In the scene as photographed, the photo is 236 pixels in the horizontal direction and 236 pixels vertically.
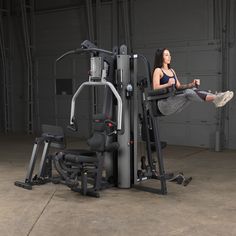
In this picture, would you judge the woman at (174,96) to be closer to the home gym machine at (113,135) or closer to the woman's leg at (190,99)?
the woman's leg at (190,99)

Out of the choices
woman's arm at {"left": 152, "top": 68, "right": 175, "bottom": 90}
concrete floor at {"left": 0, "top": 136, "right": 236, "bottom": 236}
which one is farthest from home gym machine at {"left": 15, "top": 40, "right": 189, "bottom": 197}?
concrete floor at {"left": 0, "top": 136, "right": 236, "bottom": 236}

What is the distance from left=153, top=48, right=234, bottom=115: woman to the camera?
15.0ft

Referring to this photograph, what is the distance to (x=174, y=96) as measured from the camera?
484 cm

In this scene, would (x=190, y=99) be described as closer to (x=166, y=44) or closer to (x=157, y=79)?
(x=157, y=79)

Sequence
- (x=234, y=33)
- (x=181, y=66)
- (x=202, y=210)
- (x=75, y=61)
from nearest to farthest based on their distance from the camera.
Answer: (x=202, y=210) < (x=234, y=33) < (x=181, y=66) < (x=75, y=61)

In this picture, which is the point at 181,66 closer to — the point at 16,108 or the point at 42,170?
the point at 42,170

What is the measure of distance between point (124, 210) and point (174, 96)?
1.46 metres

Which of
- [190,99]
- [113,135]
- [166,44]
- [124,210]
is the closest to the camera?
[124,210]

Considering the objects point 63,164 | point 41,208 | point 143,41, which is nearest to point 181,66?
point 143,41

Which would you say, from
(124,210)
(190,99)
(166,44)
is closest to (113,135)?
(190,99)

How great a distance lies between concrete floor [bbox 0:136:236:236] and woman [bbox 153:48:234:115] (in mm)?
1049

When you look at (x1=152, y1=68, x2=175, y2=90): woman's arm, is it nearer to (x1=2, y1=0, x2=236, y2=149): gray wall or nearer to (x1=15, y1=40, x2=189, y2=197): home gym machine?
(x1=15, y1=40, x2=189, y2=197): home gym machine

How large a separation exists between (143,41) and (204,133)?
8.11ft

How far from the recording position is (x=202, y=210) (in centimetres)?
427
